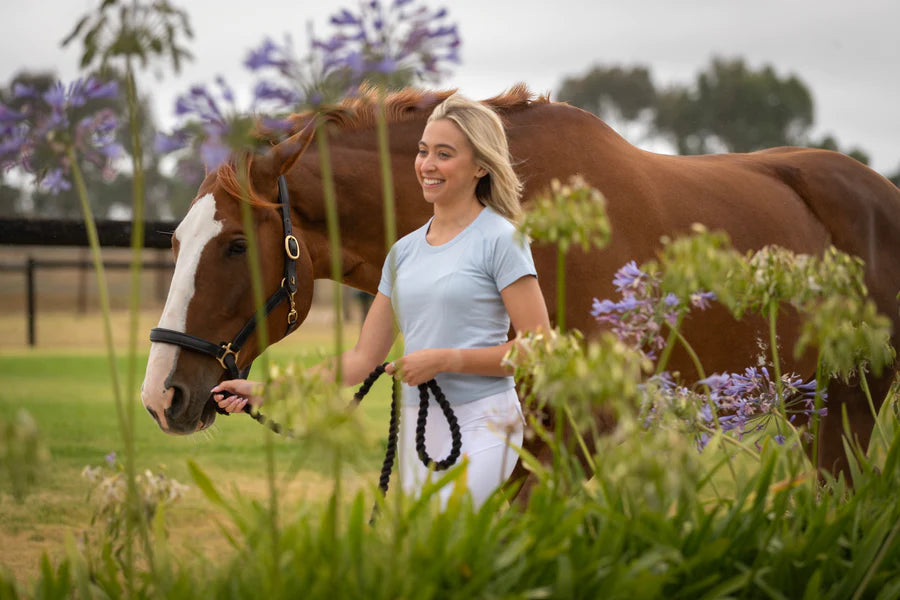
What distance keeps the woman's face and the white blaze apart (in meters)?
0.98

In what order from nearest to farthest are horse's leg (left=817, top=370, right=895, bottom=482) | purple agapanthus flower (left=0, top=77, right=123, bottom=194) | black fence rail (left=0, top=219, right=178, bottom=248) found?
purple agapanthus flower (left=0, top=77, right=123, bottom=194)
horse's leg (left=817, top=370, right=895, bottom=482)
black fence rail (left=0, top=219, right=178, bottom=248)

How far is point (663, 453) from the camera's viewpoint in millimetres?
1752

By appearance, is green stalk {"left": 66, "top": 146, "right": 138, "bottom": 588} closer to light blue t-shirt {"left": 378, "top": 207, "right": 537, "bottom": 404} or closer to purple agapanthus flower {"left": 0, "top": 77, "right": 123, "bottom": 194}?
purple agapanthus flower {"left": 0, "top": 77, "right": 123, "bottom": 194}

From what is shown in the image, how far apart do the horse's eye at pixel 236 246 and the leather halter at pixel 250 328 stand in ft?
0.57

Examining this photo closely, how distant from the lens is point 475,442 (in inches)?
108

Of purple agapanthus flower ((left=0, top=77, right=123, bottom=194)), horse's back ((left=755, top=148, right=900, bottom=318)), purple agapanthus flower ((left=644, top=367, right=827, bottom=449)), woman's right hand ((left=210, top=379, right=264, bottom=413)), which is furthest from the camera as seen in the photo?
horse's back ((left=755, top=148, right=900, bottom=318))

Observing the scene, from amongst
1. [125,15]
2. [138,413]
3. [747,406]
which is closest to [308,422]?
[125,15]

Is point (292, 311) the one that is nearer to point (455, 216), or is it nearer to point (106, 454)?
point (455, 216)

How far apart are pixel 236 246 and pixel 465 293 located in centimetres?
111

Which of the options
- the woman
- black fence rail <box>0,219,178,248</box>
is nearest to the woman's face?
the woman

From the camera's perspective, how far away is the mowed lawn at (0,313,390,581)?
13.0ft

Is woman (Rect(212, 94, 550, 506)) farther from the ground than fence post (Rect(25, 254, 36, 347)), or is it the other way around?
woman (Rect(212, 94, 550, 506))

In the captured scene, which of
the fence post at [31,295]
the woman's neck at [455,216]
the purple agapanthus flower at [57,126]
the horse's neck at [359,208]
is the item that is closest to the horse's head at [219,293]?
the horse's neck at [359,208]

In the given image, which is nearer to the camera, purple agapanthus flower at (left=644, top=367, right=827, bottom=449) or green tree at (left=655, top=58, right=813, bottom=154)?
purple agapanthus flower at (left=644, top=367, right=827, bottom=449)
